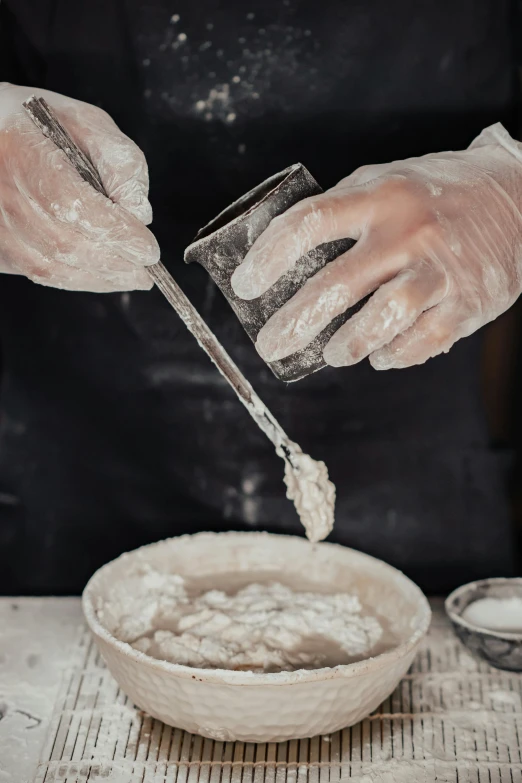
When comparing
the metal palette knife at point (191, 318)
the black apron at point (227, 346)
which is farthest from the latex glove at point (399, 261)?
the black apron at point (227, 346)

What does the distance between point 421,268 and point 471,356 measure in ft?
1.74

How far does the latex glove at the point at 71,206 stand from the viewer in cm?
114

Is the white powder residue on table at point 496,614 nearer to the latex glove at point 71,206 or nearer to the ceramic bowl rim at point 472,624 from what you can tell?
the ceramic bowl rim at point 472,624

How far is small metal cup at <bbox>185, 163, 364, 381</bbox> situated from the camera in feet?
3.61

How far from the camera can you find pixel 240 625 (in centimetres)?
128

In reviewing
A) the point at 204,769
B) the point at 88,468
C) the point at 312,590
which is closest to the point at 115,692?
the point at 204,769

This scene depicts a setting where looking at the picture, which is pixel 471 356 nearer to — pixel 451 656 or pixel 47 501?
pixel 451 656

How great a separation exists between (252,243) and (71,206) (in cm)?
24

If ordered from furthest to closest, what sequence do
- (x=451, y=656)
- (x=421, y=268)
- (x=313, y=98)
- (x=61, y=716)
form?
(x=313, y=98) < (x=451, y=656) < (x=61, y=716) < (x=421, y=268)

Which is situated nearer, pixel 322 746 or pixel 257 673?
pixel 257 673

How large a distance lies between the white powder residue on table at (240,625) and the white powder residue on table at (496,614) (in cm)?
18

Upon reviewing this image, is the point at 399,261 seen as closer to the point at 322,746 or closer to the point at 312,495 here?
the point at 312,495

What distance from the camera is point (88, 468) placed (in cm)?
170

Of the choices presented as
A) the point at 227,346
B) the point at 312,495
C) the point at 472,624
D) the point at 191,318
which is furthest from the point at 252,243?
the point at 472,624
